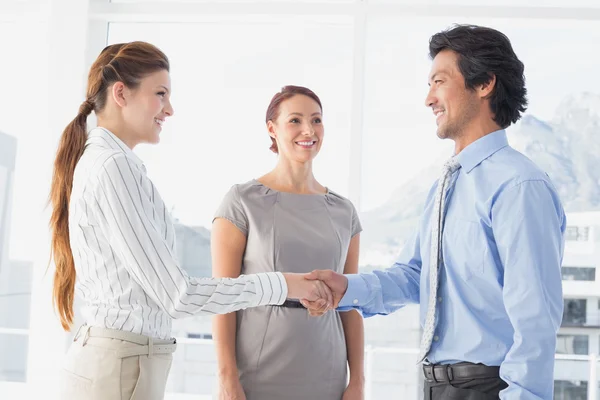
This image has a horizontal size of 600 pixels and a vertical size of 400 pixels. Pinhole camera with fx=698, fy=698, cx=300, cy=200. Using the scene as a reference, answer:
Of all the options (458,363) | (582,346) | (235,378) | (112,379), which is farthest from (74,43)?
(582,346)

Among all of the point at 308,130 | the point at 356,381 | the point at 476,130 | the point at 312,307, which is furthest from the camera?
the point at 308,130

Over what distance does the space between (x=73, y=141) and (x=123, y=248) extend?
13.8 inches

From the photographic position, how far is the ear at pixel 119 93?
1867 millimetres

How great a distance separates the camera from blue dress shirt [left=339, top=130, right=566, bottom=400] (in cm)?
149

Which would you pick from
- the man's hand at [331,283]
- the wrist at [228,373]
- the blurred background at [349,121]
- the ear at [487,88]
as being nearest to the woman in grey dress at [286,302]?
the wrist at [228,373]

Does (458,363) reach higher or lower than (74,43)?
lower

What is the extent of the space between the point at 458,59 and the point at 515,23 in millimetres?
1853

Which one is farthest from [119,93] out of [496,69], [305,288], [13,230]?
[13,230]

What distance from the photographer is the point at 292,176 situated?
2.50 m

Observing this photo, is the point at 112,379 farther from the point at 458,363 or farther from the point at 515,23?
the point at 515,23

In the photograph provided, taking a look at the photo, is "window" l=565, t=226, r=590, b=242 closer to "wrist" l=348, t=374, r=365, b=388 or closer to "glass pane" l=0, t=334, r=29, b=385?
"wrist" l=348, t=374, r=365, b=388

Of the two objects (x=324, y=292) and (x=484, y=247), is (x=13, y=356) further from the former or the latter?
A: (x=484, y=247)

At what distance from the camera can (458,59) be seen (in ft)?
6.26

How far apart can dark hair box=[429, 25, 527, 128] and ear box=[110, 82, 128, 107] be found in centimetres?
91
